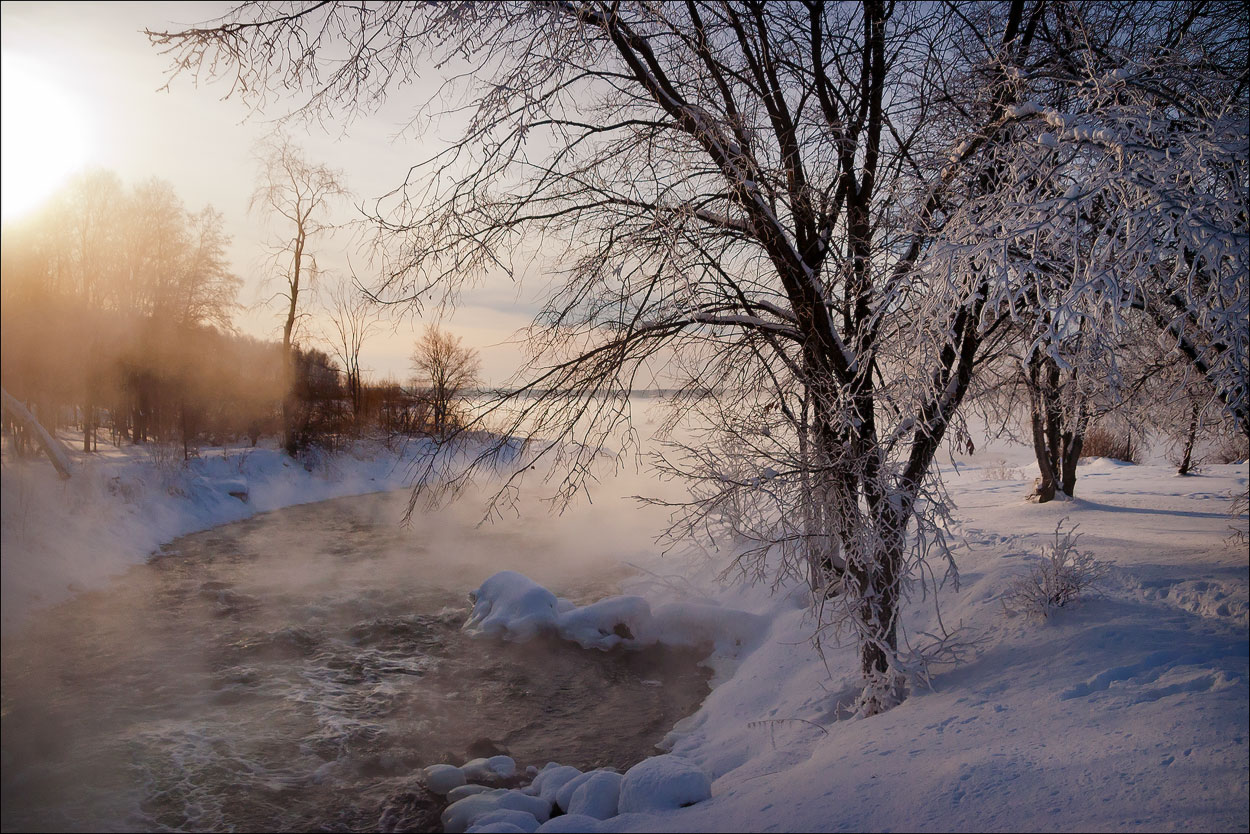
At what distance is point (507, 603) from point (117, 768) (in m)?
4.57

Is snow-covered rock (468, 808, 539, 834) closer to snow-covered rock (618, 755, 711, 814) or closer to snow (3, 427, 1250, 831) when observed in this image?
snow (3, 427, 1250, 831)

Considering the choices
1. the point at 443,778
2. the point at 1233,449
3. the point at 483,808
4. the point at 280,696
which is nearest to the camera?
the point at 483,808

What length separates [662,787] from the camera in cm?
375

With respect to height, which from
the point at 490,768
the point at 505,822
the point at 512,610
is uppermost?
the point at 512,610

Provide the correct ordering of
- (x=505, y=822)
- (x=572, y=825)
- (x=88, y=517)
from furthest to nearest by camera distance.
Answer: (x=505, y=822), (x=572, y=825), (x=88, y=517)

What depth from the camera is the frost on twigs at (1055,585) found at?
4.64m

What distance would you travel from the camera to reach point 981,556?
6.83 metres

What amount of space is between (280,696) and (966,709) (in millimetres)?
5431

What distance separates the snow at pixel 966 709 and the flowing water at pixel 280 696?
1.35 feet

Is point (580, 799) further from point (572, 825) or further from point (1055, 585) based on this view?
point (1055, 585)

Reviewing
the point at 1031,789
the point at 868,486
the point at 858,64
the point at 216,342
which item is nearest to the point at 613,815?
the point at 1031,789

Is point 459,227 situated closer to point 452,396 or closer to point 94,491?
point 452,396

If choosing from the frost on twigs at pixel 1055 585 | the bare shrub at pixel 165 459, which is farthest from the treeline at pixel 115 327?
the frost on twigs at pixel 1055 585

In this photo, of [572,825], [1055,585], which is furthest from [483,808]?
[1055,585]
